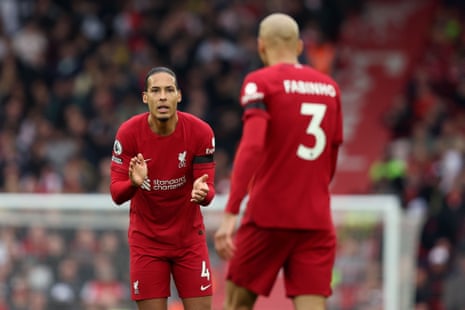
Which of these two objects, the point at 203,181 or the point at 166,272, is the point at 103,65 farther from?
the point at 203,181

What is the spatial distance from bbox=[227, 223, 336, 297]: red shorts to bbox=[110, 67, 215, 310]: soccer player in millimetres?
297

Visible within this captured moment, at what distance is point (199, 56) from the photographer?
2194cm

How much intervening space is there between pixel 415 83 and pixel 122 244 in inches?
306

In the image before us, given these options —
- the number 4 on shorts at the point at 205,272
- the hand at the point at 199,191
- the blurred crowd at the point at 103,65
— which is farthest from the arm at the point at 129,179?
the blurred crowd at the point at 103,65

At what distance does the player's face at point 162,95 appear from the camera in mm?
8766

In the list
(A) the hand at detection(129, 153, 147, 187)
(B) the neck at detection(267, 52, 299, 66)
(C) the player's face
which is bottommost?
(A) the hand at detection(129, 153, 147, 187)

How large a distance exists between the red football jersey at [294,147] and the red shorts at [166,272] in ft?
1.67

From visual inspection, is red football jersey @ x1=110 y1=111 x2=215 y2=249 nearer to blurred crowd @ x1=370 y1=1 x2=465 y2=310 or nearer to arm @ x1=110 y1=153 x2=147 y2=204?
arm @ x1=110 y1=153 x2=147 y2=204

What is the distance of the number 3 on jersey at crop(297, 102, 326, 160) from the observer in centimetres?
895

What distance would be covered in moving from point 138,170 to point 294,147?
1.10m

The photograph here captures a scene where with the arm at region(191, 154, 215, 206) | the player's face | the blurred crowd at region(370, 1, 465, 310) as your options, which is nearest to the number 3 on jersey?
the arm at region(191, 154, 215, 206)

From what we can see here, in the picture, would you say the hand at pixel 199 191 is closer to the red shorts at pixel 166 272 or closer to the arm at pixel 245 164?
the arm at pixel 245 164

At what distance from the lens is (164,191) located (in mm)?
8906

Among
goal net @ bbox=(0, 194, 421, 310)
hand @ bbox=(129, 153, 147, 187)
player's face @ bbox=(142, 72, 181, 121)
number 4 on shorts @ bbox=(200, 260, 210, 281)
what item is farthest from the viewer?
goal net @ bbox=(0, 194, 421, 310)
